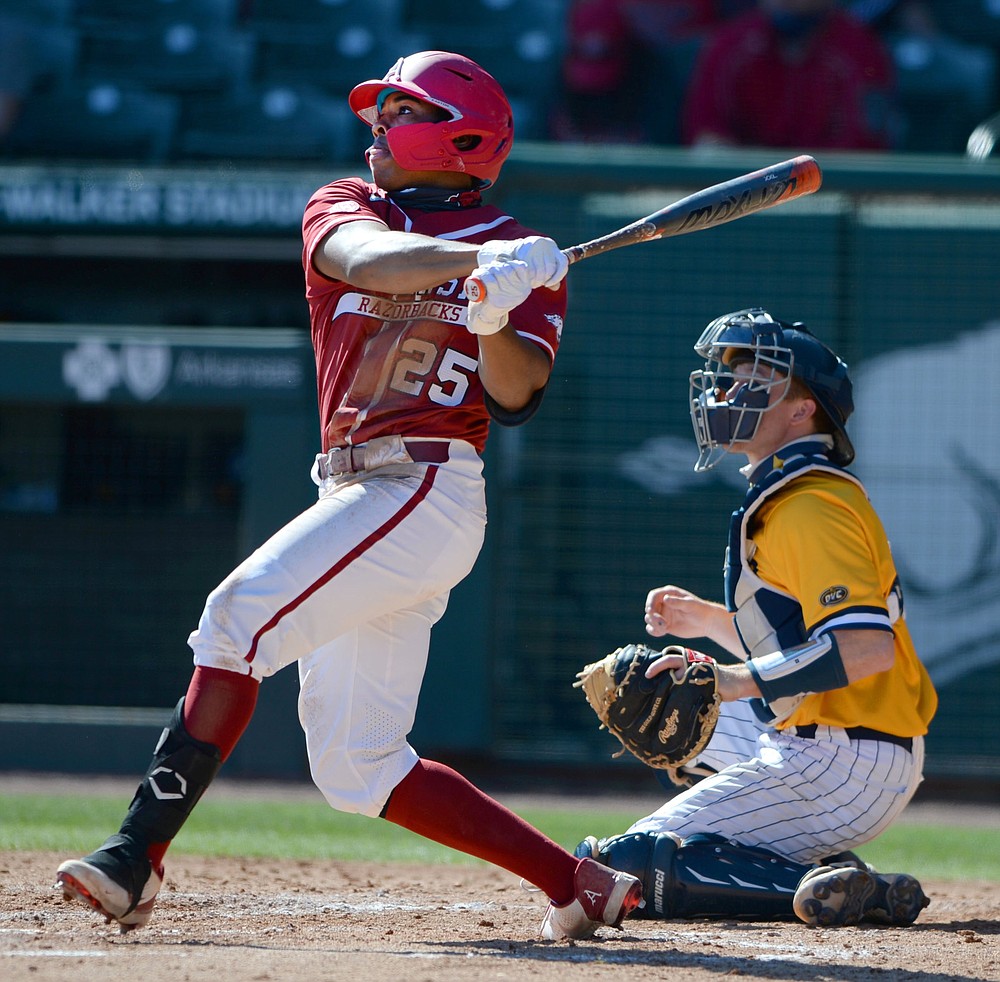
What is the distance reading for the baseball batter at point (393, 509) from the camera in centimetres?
252

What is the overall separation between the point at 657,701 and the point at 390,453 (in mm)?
758

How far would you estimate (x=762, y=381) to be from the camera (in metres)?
3.24

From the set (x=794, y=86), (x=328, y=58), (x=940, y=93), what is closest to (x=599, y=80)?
(x=794, y=86)

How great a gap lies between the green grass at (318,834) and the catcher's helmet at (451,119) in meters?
2.37

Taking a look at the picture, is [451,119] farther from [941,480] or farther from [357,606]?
[941,480]

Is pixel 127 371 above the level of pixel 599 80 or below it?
below

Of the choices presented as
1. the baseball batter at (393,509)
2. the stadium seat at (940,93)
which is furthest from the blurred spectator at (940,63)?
the baseball batter at (393,509)

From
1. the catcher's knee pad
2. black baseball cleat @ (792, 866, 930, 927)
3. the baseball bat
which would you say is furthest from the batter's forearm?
black baseball cleat @ (792, 866, 930, 927)

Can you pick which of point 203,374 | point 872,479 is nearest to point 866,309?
point 872,479

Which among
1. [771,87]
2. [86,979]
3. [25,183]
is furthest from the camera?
[771,87]

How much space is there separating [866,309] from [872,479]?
32.9 inches

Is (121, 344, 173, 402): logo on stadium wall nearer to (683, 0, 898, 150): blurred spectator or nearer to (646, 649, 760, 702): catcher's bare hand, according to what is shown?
(683, 0, 898, 150): blurred spectator

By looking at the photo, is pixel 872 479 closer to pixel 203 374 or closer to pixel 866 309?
pixel 866 309

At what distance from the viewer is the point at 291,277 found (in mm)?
8375
